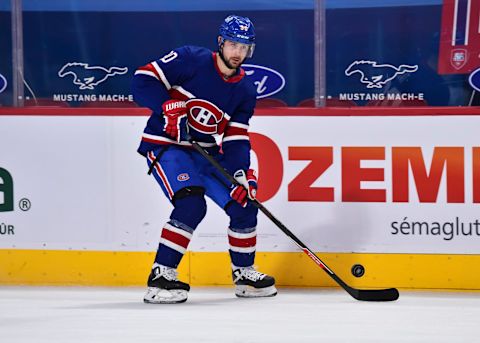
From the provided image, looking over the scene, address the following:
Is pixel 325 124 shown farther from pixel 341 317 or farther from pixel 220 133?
pixel 341 317

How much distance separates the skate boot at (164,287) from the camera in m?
4.72

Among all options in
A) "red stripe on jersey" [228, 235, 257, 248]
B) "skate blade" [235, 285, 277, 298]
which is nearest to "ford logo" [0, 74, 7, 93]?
"red stripe on jersey" [228, 235, 257, 248]

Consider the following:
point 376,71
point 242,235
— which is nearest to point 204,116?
point 242,235

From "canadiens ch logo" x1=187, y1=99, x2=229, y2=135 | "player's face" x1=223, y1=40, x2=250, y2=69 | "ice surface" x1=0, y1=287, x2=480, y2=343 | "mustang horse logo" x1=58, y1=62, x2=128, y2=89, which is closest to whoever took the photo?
"ice surface" x1=0, y1=287, x2=480, y2=343

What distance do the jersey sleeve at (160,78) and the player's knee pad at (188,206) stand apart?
323 mm

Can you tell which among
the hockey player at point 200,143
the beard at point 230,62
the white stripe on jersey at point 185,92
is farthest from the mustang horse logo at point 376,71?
the white stripe on jersey at point 185,92

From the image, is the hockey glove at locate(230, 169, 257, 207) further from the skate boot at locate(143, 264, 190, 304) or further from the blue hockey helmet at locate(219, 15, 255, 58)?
the blue hockey helmet at locate(219, 15, 255, 58)

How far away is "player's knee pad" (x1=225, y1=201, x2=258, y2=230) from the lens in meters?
4.90

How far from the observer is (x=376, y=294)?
4.78 metres

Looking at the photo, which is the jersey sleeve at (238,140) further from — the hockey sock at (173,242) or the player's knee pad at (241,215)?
the hockey sock at (173,242)

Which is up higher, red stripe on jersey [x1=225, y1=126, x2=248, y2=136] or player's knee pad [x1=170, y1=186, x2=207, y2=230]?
red stripe on jersey [x1=225, y1=126, x2=248, y2=136]

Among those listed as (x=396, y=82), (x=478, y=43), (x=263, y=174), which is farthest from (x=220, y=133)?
(x=478, y=43)

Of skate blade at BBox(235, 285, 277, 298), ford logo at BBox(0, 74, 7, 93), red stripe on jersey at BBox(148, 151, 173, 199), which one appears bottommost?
skate blade at BBox(235, 285, 277, 298)

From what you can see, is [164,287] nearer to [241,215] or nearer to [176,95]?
[241,215]
